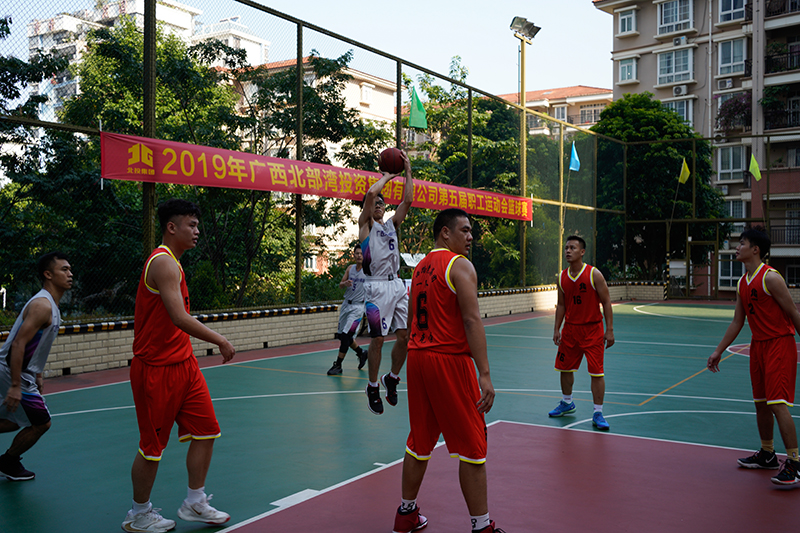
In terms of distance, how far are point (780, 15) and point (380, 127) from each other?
26784mm

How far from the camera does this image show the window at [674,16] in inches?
1494

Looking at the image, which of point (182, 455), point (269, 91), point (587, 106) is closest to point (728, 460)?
point (182, 455)

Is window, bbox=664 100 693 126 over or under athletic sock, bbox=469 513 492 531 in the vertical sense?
over

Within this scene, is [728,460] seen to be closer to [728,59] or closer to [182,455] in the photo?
[182,455]

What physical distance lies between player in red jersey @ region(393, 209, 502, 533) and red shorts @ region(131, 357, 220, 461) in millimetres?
1150

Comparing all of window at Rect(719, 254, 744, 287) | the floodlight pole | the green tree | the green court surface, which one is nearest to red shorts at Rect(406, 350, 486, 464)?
the green court surface

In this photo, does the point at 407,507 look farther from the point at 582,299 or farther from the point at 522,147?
the point at 522,147

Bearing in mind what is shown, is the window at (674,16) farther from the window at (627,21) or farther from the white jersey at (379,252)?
the white jersey at (379,252)

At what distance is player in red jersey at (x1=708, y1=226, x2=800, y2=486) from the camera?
15.5ft

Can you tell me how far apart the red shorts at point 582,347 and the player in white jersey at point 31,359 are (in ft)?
14.4

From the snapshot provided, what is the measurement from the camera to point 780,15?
32219 millimetres

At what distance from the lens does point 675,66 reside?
3875cm

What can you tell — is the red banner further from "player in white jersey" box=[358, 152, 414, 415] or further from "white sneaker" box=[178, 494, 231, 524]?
"white sneaker" box=[178, 494, 231, 524]

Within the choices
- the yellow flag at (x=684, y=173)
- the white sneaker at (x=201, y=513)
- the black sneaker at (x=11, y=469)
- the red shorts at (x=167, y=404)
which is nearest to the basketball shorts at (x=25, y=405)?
the black sneaker at (x=11, y=469)
